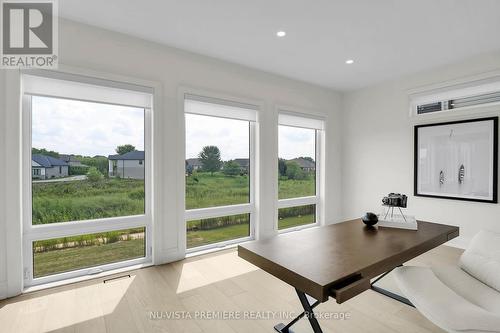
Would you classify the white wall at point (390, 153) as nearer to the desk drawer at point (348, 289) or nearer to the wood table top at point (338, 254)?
the wood table top at point (338, 254)

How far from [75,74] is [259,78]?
2.31 m

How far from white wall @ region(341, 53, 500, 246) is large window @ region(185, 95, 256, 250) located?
7.11 feet

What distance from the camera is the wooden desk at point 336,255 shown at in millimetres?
1251

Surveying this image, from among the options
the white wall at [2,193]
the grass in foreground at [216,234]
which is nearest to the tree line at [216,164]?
the grass in foreground at [216,234]

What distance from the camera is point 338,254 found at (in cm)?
159

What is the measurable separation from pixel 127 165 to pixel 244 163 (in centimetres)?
160

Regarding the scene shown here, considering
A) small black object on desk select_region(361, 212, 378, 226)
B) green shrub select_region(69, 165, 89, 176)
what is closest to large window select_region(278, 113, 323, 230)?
small black object on desk select_region(361, 212, 378, 226)

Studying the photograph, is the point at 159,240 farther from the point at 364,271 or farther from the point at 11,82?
the point at 364,271

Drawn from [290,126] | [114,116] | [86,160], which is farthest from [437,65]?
[86,160]

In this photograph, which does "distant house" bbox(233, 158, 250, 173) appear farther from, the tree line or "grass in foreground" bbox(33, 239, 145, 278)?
"grass in foreground" bbox(33, 239, 145, 278)

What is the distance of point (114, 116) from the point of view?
2832mm

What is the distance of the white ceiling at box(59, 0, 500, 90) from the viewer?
2260 millimetres

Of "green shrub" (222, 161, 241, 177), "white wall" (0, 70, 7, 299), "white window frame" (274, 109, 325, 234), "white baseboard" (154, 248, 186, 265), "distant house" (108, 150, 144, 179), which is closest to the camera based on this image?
"white wall" (0, 70, 7, 299)

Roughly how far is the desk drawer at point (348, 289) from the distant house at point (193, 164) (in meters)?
2.44
